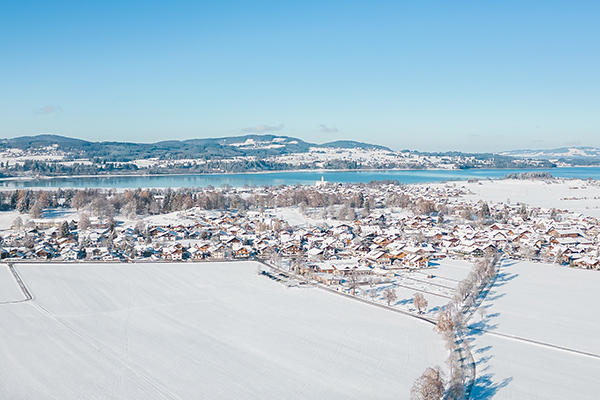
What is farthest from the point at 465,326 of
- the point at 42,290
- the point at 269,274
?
the point at 42,290

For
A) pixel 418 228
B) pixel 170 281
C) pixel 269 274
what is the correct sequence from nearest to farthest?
pixel 170 281 < pixel 269 274 < pixel 418 228

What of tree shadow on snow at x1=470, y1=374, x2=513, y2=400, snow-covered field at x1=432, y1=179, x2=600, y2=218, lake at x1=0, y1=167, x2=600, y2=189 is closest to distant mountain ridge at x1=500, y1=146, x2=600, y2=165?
lake at x1=0, y1=167, x2=600, y2=189

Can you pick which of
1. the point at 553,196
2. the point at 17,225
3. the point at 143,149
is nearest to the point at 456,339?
the point at 17,225

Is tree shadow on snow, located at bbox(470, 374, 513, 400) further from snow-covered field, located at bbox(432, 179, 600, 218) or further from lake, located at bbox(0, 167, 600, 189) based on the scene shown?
lake, located at bbox(0, 167, 600, 189)

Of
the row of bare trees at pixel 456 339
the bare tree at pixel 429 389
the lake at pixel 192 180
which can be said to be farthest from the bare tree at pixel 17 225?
the lake at pixel 192 180

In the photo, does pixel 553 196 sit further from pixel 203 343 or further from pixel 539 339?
pixel 203 343

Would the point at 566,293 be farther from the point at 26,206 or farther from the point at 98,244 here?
the point at 26,206
